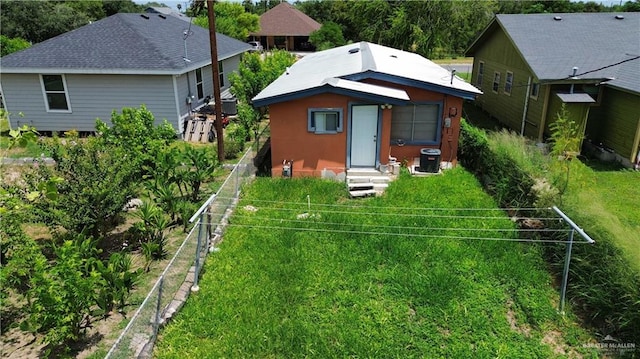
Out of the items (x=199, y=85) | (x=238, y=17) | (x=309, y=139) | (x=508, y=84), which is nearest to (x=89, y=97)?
(x=199, y=85)

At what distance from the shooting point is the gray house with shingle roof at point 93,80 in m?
16.1

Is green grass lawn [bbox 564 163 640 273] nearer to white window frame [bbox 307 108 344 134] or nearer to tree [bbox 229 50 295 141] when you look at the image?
white window frame [bbox 307 108 344 134]

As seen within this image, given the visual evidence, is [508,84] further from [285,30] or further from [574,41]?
[285,30]

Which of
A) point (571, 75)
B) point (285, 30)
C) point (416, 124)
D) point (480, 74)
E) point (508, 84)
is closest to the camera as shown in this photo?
point (416, 124)

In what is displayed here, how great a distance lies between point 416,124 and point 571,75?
5.88 meters

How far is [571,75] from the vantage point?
1487 cm

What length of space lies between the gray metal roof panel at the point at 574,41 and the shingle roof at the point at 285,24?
37400 millimetres

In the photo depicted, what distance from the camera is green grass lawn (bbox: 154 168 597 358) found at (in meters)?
6.53

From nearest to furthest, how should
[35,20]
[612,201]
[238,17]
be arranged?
[612,201]
[35,20]
[238,17]

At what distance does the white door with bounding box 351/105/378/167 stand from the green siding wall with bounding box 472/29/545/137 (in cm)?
727

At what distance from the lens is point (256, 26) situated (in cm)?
4797

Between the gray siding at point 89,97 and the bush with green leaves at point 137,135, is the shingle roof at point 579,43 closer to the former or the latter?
the bush with green leaves at point 137,135

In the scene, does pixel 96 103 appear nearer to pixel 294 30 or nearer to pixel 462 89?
pixel 462 89

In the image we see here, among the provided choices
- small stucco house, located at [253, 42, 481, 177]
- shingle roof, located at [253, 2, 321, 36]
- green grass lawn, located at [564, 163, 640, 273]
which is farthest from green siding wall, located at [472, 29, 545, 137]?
shingle roof, located at [253, 2, 321, 36]
